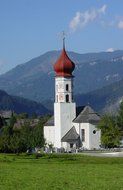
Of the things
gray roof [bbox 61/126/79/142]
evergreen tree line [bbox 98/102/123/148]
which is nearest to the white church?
gray roof [bbox 61/126/79/142]

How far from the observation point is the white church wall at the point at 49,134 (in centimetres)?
10075

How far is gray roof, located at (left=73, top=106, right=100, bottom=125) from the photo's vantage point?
98.4 metres

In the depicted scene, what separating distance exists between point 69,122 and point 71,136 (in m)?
3.05

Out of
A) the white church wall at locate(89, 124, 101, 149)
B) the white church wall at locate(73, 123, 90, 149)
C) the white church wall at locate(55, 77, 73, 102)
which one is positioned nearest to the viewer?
the white church wall at locate(89, 124, 101, 149)

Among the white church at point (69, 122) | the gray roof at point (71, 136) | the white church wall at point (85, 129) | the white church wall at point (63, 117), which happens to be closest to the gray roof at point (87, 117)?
the white church at point (69, 122)

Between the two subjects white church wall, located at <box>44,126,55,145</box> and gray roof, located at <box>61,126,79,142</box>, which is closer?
gray roof, located at <box>61,126,79,142</box>

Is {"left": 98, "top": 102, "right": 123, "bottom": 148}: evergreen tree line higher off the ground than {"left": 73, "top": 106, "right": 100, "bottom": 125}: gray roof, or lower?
lower

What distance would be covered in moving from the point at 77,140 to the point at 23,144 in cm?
1611

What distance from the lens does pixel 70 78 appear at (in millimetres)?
99938

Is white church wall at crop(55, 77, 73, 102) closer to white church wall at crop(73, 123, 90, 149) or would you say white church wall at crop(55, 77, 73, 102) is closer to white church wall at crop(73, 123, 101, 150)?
white church wall at crop(73, 123, 90, 149)

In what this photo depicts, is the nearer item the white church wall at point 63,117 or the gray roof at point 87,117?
the gray roof at point 87,117

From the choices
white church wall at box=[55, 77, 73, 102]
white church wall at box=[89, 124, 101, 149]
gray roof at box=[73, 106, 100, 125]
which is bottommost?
white church wall at box=[89, 124, 101, 149]

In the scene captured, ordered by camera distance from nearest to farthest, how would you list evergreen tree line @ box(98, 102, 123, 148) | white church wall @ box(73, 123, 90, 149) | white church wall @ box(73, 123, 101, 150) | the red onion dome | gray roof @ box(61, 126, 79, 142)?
evergreen tree line @ box(98, 102, 123, 148) < gray roof @ box(61, 126, 79, 142) < white church wall @ box(73, 123, 101, 150) < white church wall @ box(73, 123, 90, 149) < the red onion dome

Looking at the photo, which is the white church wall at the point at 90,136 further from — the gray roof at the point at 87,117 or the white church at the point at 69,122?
the gray roof at the point at 87,117
